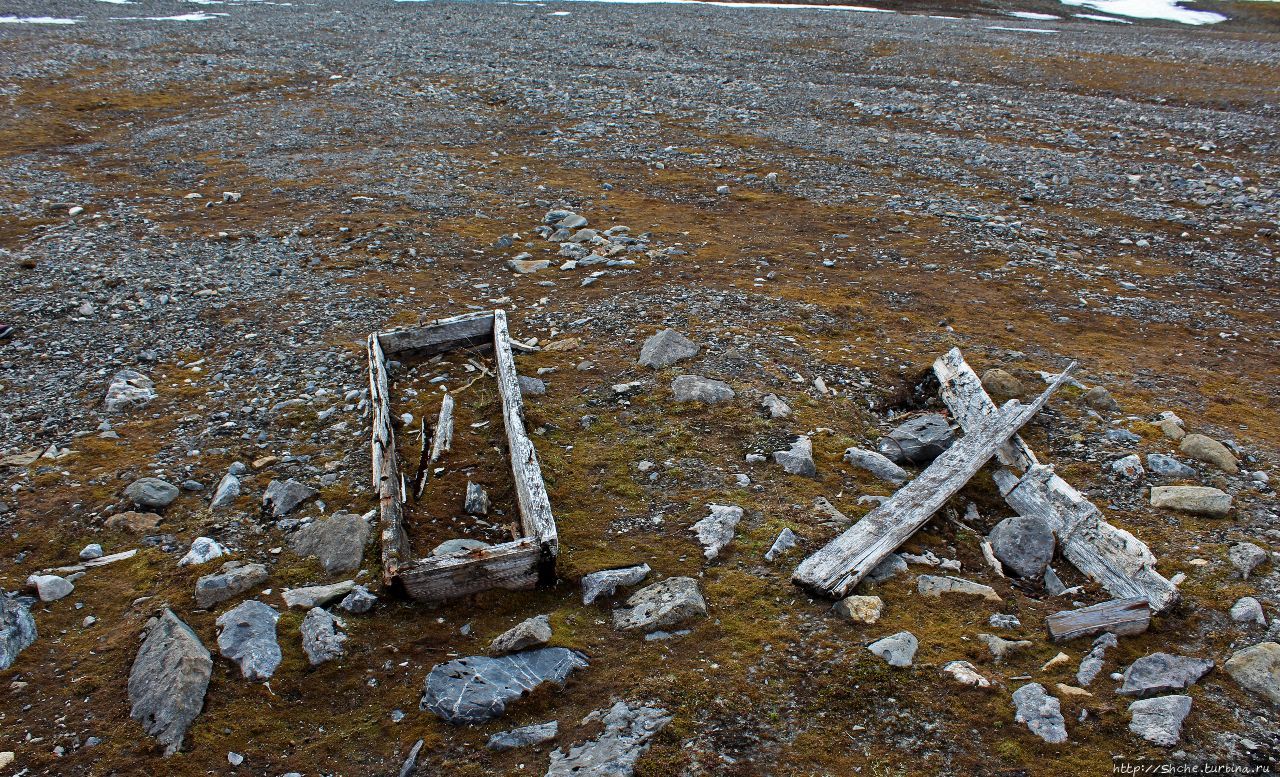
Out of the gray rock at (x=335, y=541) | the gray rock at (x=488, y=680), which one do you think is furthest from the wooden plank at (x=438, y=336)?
the gray rock at (x=488, y=680)

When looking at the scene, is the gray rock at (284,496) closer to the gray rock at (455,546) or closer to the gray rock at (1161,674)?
the gray rock at (455,546)

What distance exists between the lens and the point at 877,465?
18.7 ft

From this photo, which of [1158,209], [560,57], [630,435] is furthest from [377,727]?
[560,57]

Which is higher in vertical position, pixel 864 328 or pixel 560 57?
pixel 560 57

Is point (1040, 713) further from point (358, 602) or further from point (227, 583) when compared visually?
point (227, 583)

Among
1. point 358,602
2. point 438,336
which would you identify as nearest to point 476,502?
point 358,602

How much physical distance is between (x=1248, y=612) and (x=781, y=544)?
2.57m

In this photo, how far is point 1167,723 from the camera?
343 centimetres

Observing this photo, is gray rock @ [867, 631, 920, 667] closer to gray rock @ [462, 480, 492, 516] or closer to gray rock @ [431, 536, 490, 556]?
gray rock @ [431, 536, 490, 556]

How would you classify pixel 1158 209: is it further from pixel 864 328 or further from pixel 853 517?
pixel 853 517

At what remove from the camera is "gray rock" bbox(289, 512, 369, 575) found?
185 inches

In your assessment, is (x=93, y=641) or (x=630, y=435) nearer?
(x=93, y=641)

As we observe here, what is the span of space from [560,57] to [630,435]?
21.4m

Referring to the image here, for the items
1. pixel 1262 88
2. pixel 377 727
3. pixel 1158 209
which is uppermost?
pixel 1262 88
